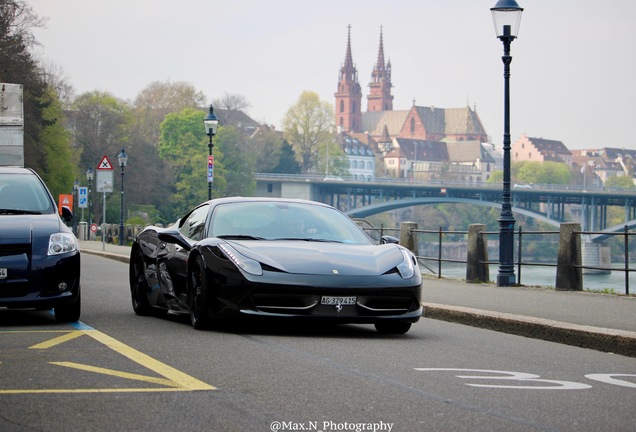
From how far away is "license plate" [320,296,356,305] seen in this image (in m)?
10.3

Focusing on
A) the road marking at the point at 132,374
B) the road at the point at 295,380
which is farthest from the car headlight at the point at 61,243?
the road marking at the point at 132,374

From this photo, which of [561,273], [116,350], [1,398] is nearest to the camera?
[1,398]

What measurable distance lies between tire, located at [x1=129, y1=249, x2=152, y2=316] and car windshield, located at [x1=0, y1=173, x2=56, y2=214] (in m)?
1.24

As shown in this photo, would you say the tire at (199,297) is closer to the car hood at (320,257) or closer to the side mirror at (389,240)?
the car hood at (320,257)

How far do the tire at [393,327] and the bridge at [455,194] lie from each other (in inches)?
3318

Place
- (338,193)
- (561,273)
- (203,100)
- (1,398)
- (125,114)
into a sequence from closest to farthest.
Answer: (1,398) → (561,273) → (125,114) → (338,193) → (203,100)

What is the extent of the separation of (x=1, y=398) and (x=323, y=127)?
166011 mm

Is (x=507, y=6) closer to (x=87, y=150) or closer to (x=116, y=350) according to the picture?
(x=116, y=350)

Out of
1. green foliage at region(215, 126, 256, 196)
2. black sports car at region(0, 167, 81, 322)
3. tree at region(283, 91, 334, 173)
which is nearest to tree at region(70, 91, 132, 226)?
green foliage at region(215, 126, 256, 196)

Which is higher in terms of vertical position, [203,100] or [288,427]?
[203,100]

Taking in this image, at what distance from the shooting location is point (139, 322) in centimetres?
1153

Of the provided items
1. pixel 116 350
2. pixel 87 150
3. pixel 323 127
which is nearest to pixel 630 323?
pixel 116 350

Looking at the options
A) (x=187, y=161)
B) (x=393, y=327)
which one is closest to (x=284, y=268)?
(x=393, y=327)

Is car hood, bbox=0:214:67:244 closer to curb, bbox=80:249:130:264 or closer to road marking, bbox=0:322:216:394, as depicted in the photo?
road marking, bbox=0:322:216:394
